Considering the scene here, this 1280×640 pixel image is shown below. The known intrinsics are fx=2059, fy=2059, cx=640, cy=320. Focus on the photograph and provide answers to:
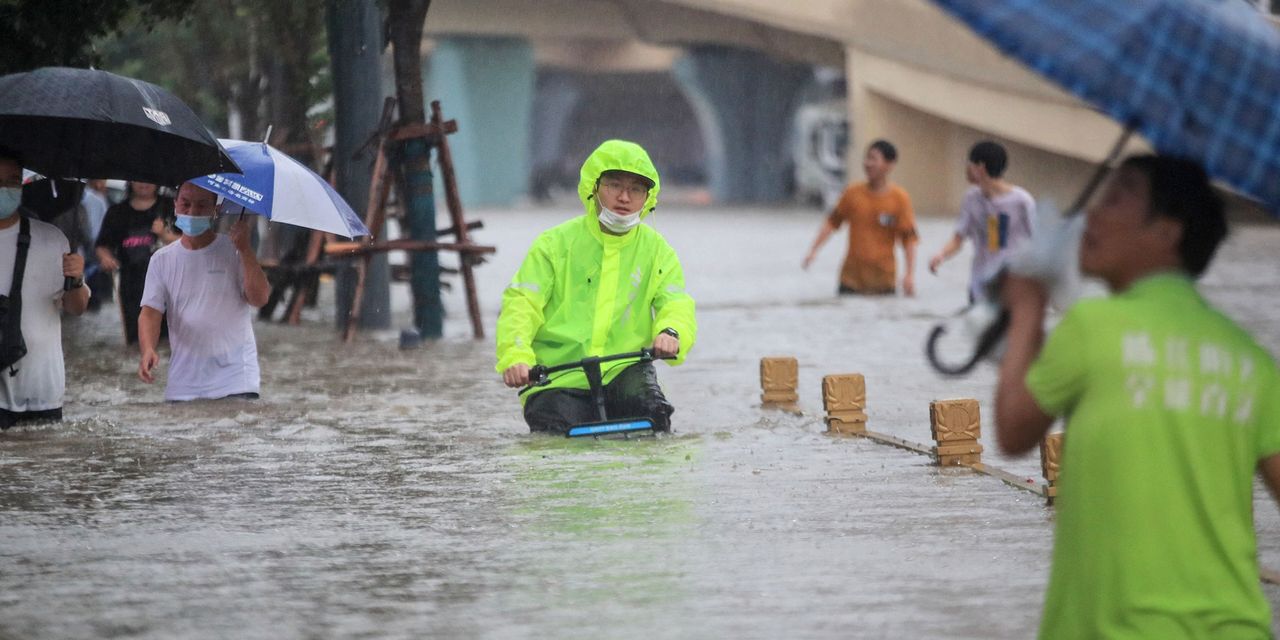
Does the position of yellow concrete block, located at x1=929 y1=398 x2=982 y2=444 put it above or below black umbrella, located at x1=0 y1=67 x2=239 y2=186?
below

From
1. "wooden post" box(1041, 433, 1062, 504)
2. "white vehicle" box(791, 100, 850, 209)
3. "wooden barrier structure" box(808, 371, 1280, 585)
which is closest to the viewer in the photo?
"wooden post" box(1041, 433, 1062, 504)

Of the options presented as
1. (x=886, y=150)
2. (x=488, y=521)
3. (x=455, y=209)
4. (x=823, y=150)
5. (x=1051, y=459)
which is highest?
(x=823, y=150)

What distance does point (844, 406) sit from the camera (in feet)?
32.8

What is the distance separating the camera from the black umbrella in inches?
352

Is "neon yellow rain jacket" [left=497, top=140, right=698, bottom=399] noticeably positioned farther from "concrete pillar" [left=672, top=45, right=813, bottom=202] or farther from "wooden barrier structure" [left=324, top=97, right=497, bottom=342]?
"concrete pillar" [left=672, top=45, right=813, bottom=202]

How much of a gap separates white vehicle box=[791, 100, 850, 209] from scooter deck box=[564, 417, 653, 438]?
38.4 metres

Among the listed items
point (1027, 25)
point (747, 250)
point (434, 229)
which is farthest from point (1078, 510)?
point (747, 250)

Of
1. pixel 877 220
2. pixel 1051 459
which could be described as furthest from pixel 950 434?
pixel 877 220

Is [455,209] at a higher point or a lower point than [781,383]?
higher

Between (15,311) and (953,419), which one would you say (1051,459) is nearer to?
(953,419)

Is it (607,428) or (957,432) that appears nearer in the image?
(957,432)

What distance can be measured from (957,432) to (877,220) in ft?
34.9

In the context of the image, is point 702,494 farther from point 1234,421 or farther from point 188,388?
point 1234,421

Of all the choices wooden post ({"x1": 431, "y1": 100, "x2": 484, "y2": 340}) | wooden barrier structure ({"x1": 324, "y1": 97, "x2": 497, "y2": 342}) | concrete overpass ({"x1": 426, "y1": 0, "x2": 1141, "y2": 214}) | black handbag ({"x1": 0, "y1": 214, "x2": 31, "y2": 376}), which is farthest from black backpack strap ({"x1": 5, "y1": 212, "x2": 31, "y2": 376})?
concrete overpass ({"x1": 426, "y1": 0, "x2": 1141, "y2": 214})
